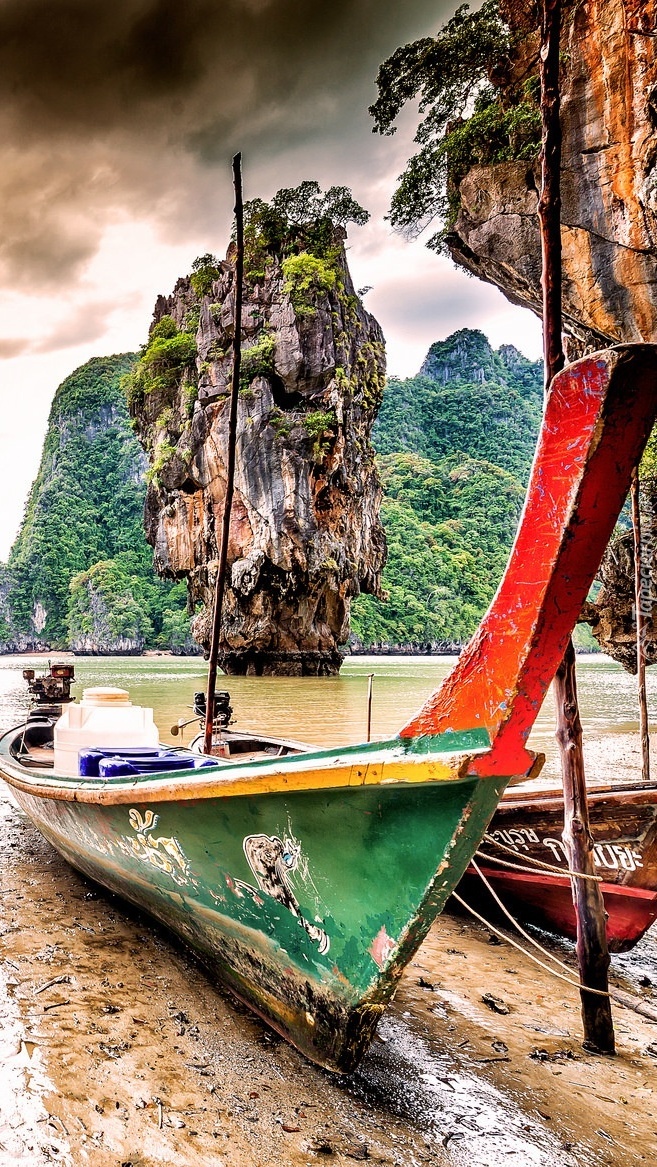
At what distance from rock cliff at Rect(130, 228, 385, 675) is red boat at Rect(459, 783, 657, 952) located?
22.6 metres

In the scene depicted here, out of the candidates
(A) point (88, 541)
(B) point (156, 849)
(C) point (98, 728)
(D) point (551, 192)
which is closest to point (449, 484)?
(A) point (88, 541)

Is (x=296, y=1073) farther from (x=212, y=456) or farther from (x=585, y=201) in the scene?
(x=212, y=456)

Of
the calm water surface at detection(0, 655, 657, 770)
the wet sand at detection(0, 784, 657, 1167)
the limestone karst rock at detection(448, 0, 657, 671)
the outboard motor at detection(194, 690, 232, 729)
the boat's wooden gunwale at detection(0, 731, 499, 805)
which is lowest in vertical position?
the calm water surface at detection(0, 655, 657, 770)

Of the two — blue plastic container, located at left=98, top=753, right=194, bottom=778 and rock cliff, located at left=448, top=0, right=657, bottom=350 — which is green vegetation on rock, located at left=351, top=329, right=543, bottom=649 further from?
blue plastic container, located at left=98, top=753, right=194, bottom=778

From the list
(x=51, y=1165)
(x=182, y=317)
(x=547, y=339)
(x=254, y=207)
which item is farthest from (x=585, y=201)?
(x=182, y=317)

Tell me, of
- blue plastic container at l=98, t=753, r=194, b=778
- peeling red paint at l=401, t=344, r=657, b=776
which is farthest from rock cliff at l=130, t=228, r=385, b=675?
peeling red paint at l=401, t=344, r=657, b=776

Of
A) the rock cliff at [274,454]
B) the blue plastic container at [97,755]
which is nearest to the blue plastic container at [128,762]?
the blue plastic container at [97,755]

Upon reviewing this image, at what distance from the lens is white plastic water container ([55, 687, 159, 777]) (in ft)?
15.6

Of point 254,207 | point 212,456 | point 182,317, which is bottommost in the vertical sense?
point 212,456

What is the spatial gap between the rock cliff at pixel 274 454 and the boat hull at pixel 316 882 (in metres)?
23.6

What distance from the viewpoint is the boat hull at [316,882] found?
6.35 feet

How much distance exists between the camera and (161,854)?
9.38 feet

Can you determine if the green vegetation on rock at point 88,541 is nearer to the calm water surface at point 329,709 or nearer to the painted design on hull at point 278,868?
the calm water surface at point 329,709

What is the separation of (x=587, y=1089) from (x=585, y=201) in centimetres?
1256
